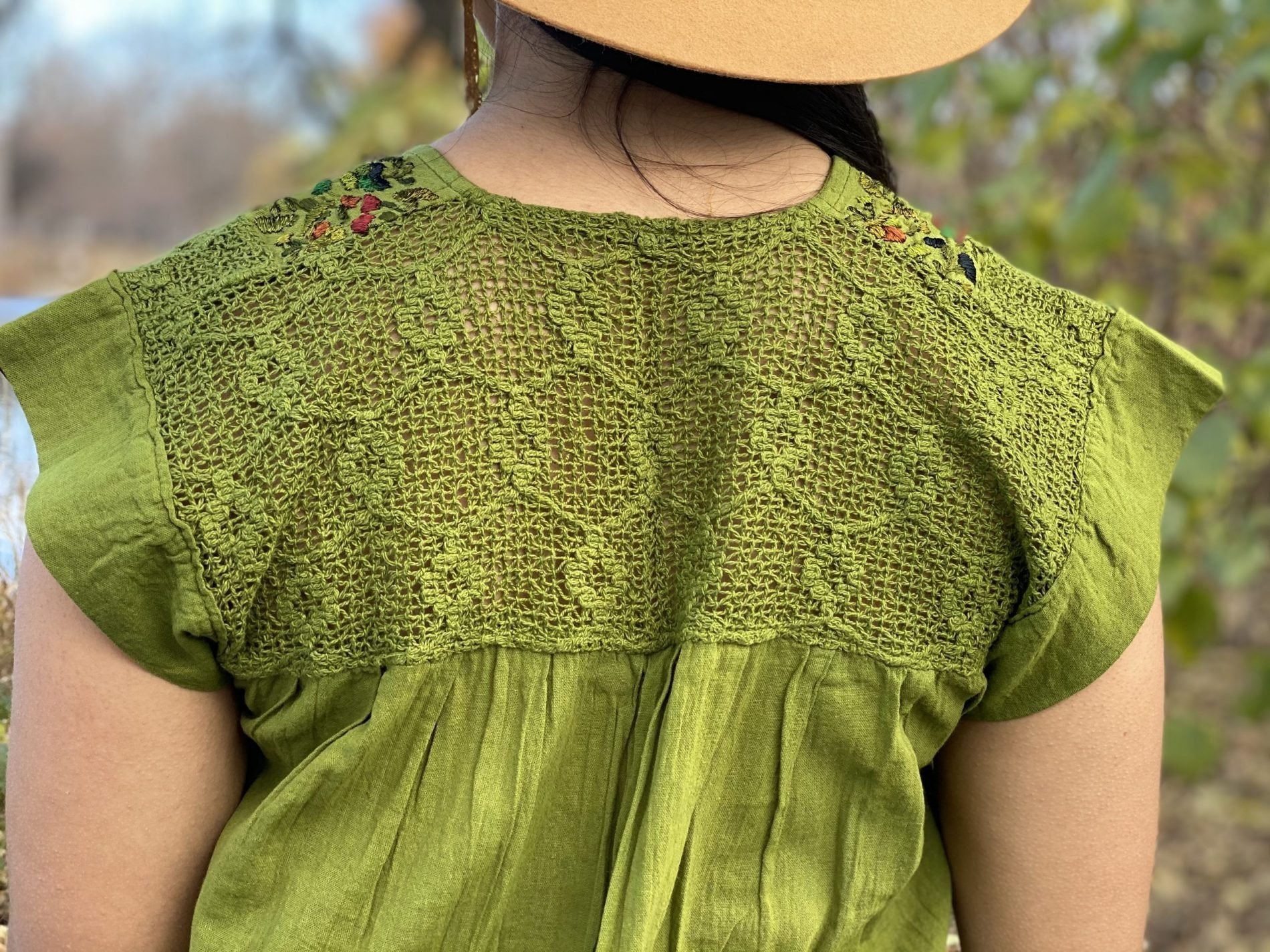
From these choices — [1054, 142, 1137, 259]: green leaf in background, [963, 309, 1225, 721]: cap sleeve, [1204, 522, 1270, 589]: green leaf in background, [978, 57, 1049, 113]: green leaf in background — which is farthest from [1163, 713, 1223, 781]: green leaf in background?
[963, 309, 1225, 721]: cap sleeve

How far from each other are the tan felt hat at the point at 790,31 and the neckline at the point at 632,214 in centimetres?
8

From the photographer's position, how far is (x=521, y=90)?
0.95 m

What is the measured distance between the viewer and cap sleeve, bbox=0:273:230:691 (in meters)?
0.85

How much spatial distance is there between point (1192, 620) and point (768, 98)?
2.05 meters

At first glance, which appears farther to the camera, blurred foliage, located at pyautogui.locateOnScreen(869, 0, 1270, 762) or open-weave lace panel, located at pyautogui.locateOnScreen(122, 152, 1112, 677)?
blurred foliage, located at pyautogui.locateOnScreen(869, 0, 1270, 762)

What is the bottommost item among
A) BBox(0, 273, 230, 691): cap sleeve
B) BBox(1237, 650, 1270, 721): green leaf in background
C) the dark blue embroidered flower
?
BBox(1237, 650, 1270, 721): green leaf in background

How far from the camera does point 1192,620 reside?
2.66 m

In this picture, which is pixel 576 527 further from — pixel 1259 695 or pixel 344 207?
pixel 1259 695

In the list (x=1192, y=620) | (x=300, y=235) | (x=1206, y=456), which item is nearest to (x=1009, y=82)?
(x=1206, y=456)

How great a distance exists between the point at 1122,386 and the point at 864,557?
24 centimetres

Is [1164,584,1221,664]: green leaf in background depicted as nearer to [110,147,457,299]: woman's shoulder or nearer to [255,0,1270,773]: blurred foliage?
[255,0,1270,773]: blurred foliage

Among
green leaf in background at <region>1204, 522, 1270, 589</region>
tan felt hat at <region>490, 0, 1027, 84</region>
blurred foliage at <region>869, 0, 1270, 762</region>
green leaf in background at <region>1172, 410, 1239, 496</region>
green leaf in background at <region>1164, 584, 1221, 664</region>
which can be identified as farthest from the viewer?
green leaf in background at <region>1204, 522, 1270, 589</region>

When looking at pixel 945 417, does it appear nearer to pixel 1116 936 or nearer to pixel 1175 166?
pixel 1116 936

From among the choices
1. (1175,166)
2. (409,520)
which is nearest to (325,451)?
(409,520)
